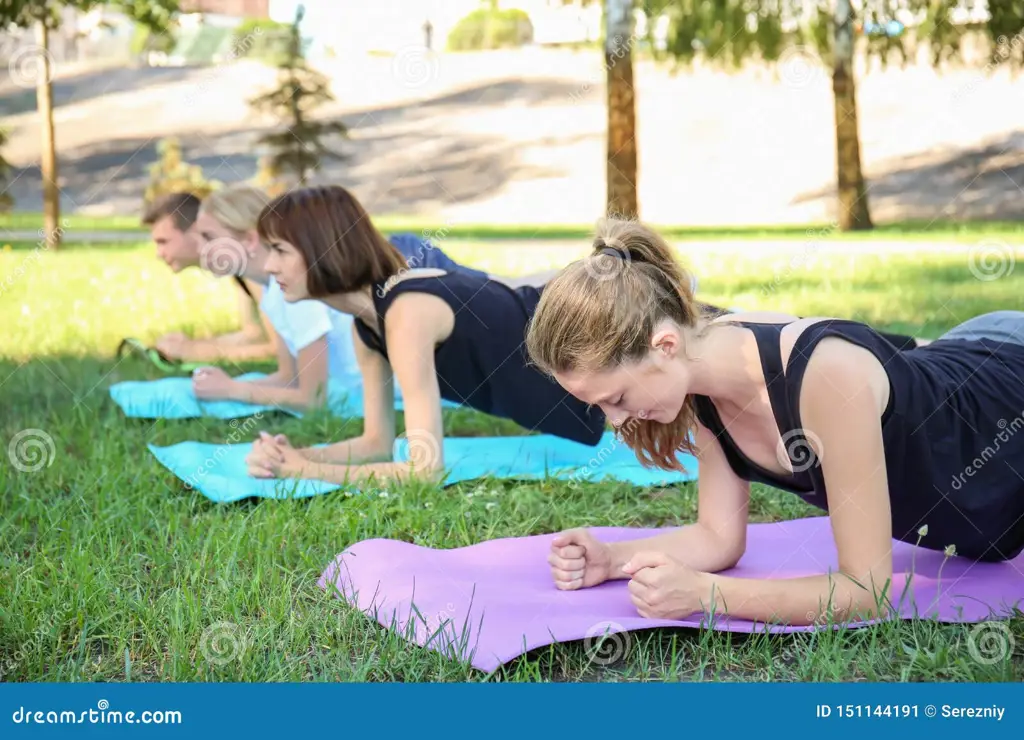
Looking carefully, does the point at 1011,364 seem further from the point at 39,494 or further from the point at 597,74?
the point at 597,74

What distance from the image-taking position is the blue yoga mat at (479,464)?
131 inches

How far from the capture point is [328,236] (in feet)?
11.3

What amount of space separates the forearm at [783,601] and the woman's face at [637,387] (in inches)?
14.3

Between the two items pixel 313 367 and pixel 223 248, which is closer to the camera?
pixel 313 367

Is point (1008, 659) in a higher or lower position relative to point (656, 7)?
lower

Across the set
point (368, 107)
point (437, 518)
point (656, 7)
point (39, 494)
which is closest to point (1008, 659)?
point (437, 518)

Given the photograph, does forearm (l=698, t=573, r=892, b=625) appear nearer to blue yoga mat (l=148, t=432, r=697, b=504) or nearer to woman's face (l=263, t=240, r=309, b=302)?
blue yoga mat (l=148, t=432, r=697, b=504)

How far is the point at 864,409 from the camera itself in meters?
2.06

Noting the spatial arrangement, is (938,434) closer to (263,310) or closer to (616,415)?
(616,415)

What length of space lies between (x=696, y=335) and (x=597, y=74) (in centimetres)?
1618

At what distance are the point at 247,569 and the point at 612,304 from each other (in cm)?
121

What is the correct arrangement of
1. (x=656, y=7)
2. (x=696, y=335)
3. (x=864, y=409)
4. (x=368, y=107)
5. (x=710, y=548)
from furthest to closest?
(x=368, y=107), (x=656, y=7), (x=710, y=548), (x=696, y=335), (x=864, y=409)

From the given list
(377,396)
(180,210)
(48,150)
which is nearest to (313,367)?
(377,396)

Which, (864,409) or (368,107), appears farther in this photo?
(368,107)
